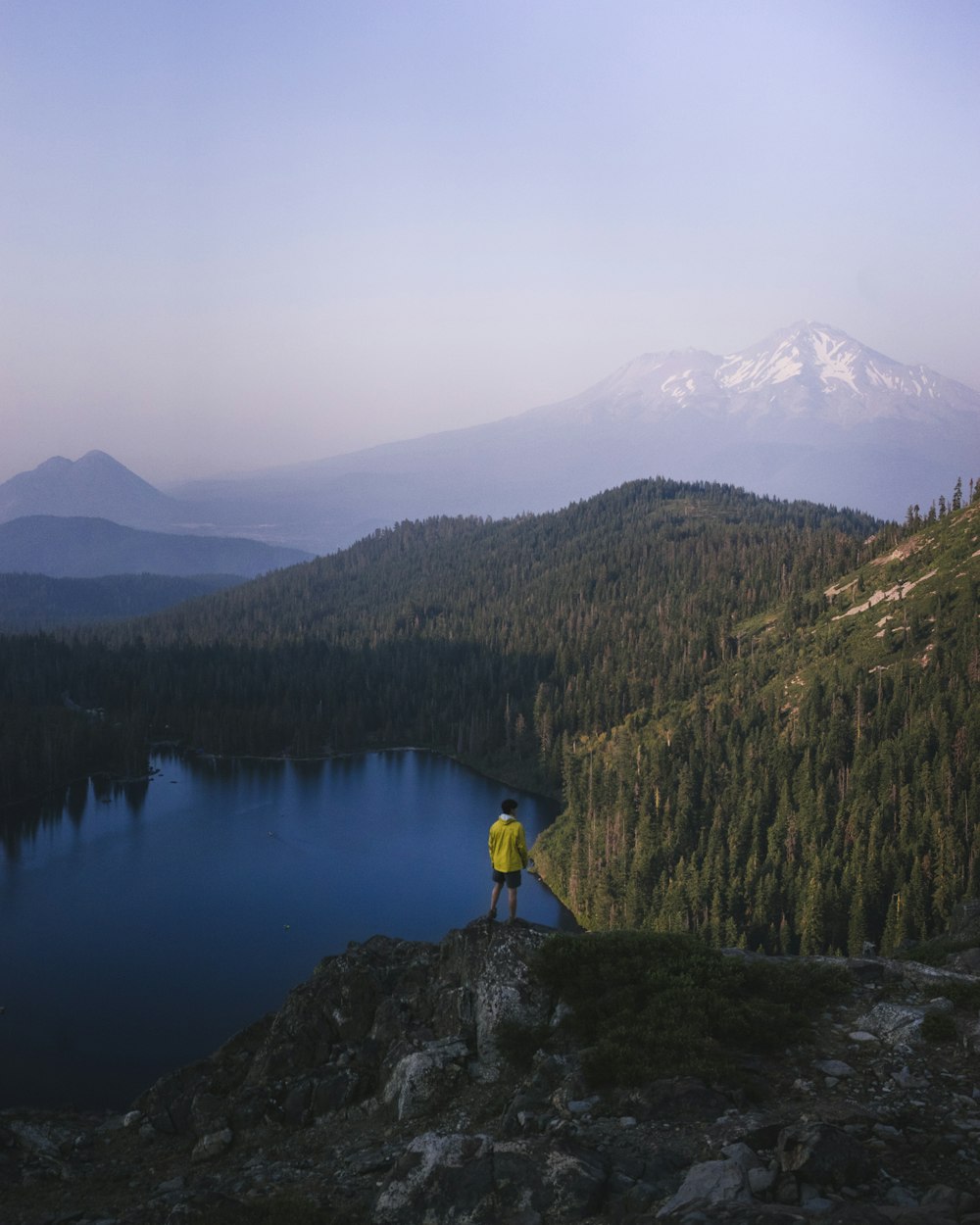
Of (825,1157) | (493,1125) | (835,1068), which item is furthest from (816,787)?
(825,1157)

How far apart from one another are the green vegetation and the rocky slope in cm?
48

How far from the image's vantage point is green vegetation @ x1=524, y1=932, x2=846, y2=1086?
1733 cm

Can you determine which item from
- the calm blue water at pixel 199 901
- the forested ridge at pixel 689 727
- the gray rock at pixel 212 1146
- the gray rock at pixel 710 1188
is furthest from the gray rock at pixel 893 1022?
the forested ridge at pixel 689 727

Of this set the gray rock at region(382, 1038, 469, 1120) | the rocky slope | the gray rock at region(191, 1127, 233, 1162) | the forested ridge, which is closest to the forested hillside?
the forested ridge

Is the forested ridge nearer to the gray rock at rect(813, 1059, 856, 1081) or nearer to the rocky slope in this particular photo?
the rocky slope

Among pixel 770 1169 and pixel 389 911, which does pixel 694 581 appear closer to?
pixel 389 911

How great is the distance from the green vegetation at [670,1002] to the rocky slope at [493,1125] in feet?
1.56

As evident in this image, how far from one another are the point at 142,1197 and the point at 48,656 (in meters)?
185

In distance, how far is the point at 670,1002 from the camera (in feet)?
61.9

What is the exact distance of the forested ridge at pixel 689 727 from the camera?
78.9 meters

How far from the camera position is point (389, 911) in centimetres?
8850

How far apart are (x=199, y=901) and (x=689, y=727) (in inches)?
2396

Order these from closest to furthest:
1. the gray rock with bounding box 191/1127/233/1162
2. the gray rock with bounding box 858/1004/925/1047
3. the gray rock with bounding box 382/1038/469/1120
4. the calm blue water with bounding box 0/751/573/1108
A: the gray rock with bounding box 858/1004/925/1047 < the gray rock with bounding box 382/1038/469/1120 < the gray rock with bounding box 191/1127/233/1162 < the calm blue water with bounding box 0/751/573/1108

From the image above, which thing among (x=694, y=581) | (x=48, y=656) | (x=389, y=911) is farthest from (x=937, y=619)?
(x=48, y=656)
